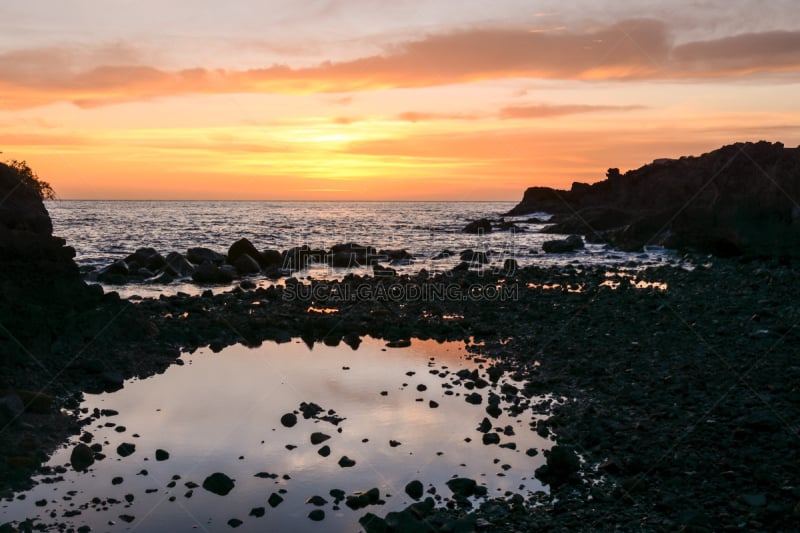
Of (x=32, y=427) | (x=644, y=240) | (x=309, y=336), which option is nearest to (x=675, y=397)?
(x=309, y=336)

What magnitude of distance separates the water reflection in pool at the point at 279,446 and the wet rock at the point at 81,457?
0.14 meters

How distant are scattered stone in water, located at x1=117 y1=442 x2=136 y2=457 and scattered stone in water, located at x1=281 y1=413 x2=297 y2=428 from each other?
2.42 metres

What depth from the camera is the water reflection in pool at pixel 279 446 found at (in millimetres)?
7660

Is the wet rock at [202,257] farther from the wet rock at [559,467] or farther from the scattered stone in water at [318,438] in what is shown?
the wet rock at [559,467]

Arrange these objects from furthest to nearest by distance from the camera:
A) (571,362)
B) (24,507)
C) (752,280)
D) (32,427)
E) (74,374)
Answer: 1. (752,280)
2. (571,362)
3. (74,374)
4. (32,427)
5. (24,507)

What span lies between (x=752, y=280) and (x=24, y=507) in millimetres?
24545

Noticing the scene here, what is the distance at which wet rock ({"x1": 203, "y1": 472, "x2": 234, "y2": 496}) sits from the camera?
26.7 ft

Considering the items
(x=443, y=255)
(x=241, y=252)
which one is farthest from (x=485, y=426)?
(x=443, y=255)

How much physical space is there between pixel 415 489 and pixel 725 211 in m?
37.0

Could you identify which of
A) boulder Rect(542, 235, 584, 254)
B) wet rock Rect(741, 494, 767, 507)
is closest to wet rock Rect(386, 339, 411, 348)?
wet rock Rect(741, 494, 767, 507)

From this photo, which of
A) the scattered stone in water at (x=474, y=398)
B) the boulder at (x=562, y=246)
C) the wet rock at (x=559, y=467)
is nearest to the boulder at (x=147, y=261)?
the scattered stone in water at (x=474, y=398)

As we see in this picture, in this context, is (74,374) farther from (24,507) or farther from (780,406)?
(780,406)

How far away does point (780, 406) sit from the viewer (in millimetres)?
10492

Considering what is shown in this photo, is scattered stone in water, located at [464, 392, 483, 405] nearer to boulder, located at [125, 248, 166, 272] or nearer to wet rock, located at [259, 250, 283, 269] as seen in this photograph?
wet rock, located at [259, 250, 283, 269]
